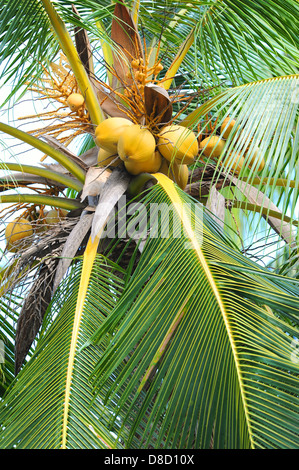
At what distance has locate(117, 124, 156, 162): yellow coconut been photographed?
5.97 feet

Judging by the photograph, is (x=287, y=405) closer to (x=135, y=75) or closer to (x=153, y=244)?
(x=153, y=244)

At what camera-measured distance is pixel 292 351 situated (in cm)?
118

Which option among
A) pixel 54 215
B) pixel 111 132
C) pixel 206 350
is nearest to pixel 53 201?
pixel 54 215

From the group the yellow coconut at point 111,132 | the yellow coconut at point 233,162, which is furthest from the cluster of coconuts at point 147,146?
the yellow coconut at point 233,162

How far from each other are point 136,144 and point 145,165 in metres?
0.11

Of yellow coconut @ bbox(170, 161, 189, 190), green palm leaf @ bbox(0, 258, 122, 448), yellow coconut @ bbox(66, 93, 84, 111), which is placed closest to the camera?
green palm leaf @ bbox(0, 258, 122, 448)

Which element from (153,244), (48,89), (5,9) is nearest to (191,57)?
(48,89)

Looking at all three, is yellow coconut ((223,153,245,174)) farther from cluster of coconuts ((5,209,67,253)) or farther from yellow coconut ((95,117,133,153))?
cluster of coconuts ((5,209,67,253))

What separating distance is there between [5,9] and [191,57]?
1296mm

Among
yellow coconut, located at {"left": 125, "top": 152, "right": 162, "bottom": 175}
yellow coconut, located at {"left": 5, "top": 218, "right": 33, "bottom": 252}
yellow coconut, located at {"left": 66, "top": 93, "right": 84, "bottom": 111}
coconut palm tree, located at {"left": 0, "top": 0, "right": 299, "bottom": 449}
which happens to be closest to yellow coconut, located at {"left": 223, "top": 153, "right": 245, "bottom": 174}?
coconut palm tree, located at {"left": 0, "top": 0, "right": 299, "bottom": 449}

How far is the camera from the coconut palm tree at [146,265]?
114 cm

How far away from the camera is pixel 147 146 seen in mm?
1841

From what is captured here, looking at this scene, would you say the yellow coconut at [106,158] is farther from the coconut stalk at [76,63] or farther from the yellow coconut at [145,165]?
the coconut stalk at [76,63]

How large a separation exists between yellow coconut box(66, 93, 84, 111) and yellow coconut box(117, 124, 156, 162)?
48 centimetres
